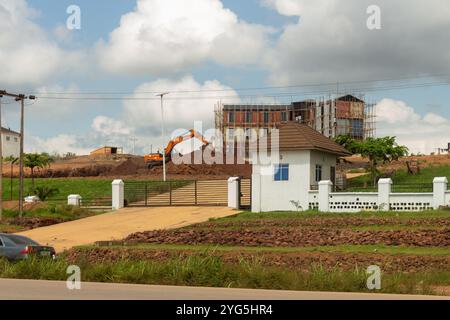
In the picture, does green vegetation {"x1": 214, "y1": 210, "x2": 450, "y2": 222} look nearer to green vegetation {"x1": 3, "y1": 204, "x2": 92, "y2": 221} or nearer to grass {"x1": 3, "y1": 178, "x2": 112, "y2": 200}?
green vegetation {"x1": 3, "y1": 204, "x2": 92, "y2": 221}

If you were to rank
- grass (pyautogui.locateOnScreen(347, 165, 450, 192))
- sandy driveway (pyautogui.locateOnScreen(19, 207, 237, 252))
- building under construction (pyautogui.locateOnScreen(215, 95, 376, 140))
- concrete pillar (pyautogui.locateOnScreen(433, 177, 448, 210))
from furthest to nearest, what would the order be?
building under construction (pyautogui.locateOnScreen(215, 95, 376, 140)) < grass (pyautogui.locateOnScreen(347, 165, 450, 192)) < concrete pillar (pyautogui.locateOnScreen(433, 177, 448, 210)) < sandy driveway (pyautogui.locateOnScreen(19, 207, 237, 252))

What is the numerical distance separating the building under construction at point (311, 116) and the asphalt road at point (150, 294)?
75.5 meters

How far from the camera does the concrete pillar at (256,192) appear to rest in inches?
1476

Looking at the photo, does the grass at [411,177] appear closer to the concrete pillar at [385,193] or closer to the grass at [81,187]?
the concrete pillar at [385,193]

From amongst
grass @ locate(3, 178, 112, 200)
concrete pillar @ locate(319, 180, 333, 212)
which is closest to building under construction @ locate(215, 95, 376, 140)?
grass @ locate(3, 178, 112, 200)

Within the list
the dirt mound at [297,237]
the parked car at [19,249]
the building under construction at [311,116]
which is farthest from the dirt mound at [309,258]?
the building under construction at [311,116]

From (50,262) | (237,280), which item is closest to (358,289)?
(237,280)

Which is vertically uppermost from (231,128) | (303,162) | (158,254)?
(231,128)

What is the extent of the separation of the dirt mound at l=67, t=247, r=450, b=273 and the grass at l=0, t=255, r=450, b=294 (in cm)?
158

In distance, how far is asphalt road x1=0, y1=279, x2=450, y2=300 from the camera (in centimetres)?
1179

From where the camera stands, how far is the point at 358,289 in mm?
13484

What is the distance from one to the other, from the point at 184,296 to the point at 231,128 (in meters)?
79.6

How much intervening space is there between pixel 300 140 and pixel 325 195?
4.07 metres
